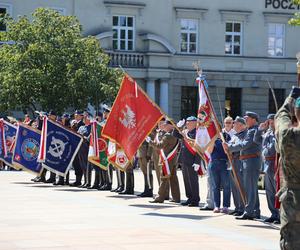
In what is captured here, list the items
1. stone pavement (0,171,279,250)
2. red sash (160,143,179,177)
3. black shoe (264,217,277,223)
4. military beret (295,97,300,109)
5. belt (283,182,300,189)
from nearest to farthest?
military beret (295,97,300,109) → belt (283,182,300,189) → stone pavement (0,171,279,250) → black shoe (264,217,277,223) → red sash (160,143,179,177)

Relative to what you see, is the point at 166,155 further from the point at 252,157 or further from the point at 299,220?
the point at 299,220

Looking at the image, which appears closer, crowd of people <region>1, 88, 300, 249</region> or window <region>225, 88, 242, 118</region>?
crowd of people <region>1, 88, 300, 249</region>

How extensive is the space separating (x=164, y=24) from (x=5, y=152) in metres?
17.6

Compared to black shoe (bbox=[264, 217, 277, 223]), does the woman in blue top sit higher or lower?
higher

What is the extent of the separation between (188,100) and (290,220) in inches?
1327

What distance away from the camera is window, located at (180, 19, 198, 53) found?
132 ft

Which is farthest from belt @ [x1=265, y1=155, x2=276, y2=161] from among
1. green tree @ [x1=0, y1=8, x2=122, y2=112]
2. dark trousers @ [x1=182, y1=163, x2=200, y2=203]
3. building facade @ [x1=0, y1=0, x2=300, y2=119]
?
building facade @ [x1=0, y1=0, x2=300, y2=119]

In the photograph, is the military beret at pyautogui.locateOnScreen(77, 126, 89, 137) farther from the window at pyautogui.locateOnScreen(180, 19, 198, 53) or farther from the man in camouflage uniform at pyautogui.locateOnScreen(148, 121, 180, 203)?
the window at pyautogui.locateOnScreen(180, 19, 198, 53)

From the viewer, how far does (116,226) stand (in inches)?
475

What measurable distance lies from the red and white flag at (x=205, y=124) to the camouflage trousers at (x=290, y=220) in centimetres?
731

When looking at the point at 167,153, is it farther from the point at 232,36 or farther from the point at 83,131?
the point at 232,36

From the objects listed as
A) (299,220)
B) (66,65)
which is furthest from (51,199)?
(66,65)

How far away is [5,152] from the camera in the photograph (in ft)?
77.9

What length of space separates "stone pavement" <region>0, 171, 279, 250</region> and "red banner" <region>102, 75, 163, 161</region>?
1.28 meters
